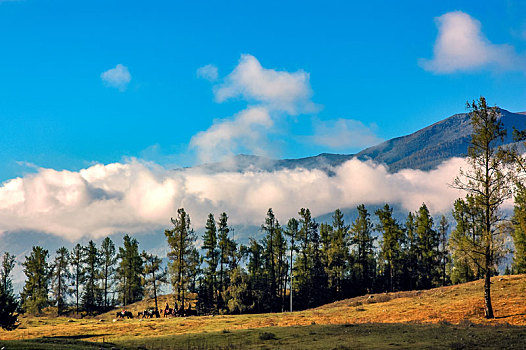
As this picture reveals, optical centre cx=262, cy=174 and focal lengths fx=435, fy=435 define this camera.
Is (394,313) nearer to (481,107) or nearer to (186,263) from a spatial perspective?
(481,107)

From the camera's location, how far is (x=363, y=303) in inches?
2857

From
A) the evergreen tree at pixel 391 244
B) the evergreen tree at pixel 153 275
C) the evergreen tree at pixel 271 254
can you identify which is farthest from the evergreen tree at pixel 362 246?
the evergreen tree at pixel 153 275

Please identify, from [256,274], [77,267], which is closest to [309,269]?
[256,274]

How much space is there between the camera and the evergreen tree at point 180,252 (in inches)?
3418

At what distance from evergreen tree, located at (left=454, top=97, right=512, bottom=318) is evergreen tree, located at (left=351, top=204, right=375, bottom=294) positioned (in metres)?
59.3

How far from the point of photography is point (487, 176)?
145 feet

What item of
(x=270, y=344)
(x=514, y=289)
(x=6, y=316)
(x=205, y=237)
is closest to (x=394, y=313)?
(x=514, y=289)

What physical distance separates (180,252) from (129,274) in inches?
1388

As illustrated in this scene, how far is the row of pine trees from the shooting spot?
95144 mm

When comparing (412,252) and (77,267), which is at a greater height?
(77,267)

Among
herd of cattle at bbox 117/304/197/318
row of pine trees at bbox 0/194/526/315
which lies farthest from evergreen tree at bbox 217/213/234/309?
A: herd of cattle at bbox 117/304/197/318

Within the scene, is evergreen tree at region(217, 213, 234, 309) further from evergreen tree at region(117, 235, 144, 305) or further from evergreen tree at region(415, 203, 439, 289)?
evergreen tree at region(415, 203, 439, 289)

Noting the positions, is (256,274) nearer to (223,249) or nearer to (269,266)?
(269,266)

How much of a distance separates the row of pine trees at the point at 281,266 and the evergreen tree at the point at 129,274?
0.87 ft
